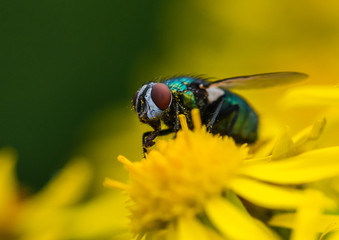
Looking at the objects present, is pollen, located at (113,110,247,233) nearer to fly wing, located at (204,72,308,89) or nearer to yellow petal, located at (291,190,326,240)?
yellow petal, located at (291,190,326,240)

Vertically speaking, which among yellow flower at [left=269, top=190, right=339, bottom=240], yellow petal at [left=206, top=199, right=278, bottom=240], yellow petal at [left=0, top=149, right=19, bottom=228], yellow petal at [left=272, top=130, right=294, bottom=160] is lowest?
yellow petal at [left=0, top=149, right=19, bottom=228]

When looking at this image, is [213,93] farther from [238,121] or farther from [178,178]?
[178,178]

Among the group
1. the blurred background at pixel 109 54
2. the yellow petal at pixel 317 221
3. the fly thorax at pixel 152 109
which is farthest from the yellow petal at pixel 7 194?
the yellow petal at pixel 317 221

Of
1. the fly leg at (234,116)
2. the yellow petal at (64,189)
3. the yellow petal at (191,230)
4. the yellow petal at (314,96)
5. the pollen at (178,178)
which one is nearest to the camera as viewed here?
the yellow petal at (191,230)

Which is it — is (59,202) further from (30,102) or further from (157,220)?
(30,102)

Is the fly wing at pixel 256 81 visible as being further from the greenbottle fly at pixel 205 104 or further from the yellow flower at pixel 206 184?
the yellow flower at pixel 206 184

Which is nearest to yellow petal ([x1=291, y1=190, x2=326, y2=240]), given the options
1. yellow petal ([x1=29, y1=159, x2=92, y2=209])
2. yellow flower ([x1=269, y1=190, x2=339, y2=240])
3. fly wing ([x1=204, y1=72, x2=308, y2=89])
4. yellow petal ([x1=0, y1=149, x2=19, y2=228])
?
yellow flower ([x1=269, y1=190, x2=339, y2=240])
